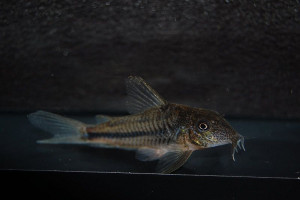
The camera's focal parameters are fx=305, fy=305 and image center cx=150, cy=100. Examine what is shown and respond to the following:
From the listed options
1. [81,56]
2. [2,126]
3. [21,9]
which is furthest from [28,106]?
[21,9]

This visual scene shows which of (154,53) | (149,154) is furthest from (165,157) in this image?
(154,53)

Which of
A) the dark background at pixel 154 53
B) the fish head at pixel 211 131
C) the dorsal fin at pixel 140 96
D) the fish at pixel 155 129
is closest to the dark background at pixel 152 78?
the dark background at pixel 154 53

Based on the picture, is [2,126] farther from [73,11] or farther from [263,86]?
[263,86]

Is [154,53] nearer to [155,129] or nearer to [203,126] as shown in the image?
[155,129]

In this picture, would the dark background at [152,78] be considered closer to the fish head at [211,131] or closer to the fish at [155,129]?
the fish at [155,129]

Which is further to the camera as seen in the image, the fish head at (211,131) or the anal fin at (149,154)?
the anal fin at (149,154)
